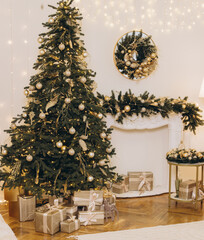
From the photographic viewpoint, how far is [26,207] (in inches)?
125

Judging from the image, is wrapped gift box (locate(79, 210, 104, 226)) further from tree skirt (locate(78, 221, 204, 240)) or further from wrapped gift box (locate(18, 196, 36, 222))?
wrapped gift box (locate(18, 196, 36, 222))

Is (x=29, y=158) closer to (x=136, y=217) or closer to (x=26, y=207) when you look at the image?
(x=26, y=207)

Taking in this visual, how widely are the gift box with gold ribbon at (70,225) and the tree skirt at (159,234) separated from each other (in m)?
0.16

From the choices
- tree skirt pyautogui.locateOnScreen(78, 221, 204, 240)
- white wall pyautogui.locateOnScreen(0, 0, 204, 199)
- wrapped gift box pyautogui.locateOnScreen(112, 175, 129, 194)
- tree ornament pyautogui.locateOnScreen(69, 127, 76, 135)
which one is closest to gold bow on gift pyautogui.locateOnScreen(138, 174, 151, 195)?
wrapped gift box pyautogui.locateOnScreen(112, 175, 129, 194)

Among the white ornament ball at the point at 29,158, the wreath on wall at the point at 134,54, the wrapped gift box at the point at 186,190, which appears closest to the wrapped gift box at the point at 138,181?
the wrapped gift box at the point at 186,190

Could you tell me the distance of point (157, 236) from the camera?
2650mm

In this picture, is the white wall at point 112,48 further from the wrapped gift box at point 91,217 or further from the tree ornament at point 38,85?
the wrapped gift box at point 91,217

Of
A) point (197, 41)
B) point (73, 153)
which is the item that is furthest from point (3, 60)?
point (197, 41)

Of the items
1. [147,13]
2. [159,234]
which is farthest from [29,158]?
[147,13]

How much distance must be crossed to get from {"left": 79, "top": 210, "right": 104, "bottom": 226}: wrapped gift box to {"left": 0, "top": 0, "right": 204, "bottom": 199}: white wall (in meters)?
1.44

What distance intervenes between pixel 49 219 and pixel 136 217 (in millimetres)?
1004

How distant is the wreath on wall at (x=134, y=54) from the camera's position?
422 cm

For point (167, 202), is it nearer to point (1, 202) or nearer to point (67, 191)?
point (67, 191)

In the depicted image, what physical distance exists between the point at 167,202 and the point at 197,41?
95.7 inches
